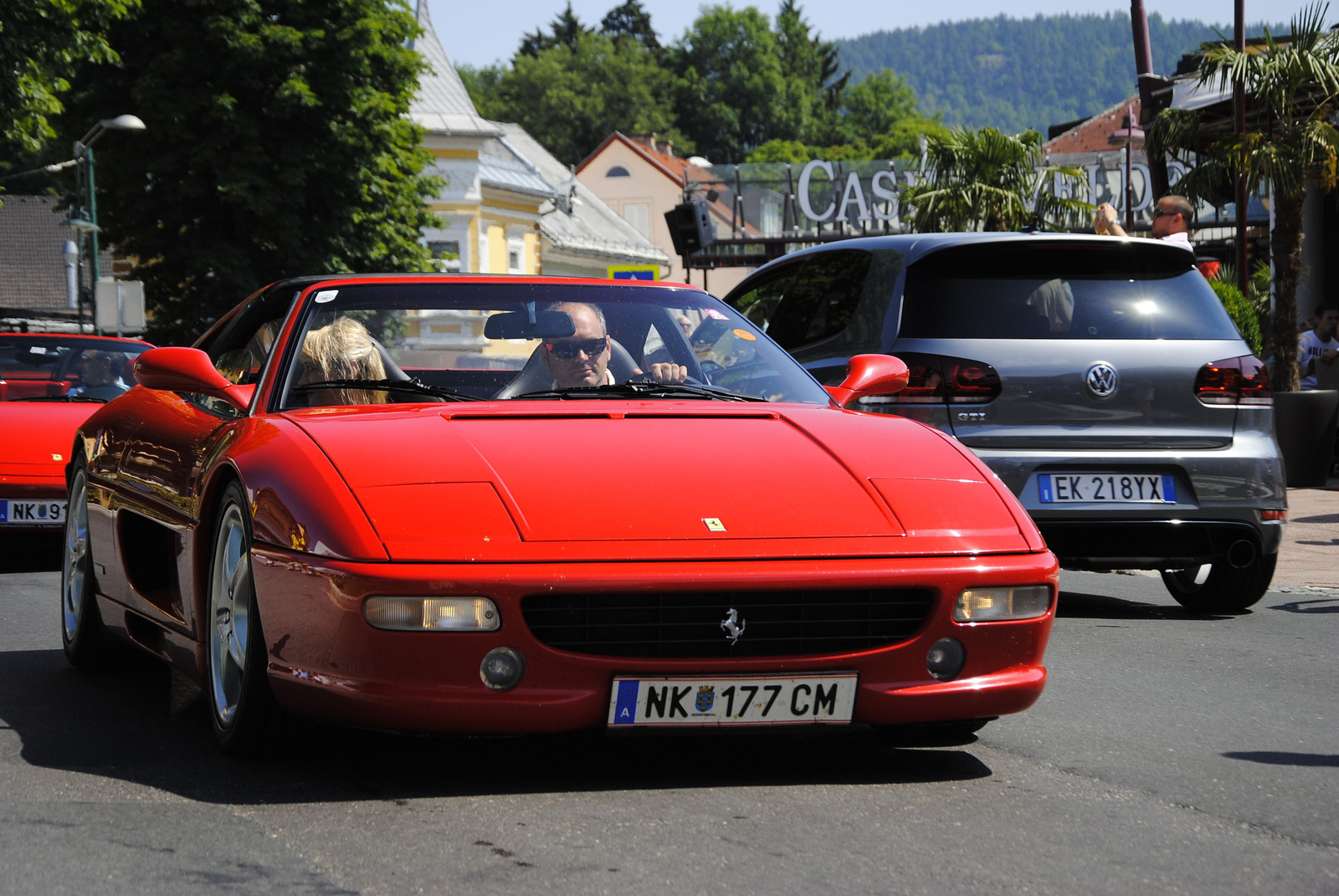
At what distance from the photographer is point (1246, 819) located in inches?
160

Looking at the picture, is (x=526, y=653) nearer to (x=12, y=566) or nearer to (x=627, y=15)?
(x=12, y=566)

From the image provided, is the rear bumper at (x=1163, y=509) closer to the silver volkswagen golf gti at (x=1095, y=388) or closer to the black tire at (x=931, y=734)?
the silver volkswagen golf gti at (x=1095, y=388)

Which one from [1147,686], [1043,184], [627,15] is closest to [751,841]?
[1147,686]

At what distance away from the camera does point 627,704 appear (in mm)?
4133

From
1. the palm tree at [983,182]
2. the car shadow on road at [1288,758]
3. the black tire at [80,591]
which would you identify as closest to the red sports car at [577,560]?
the car shadow on road at [1288,758]

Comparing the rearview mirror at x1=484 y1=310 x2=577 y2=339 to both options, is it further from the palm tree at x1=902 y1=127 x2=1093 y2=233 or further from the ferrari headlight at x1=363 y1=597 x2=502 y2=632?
the palm tree at x1=902 y1=127 x2=1093 y2=233

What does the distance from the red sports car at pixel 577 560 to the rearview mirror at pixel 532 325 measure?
0.25 metres

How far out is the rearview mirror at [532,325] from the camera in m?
5.49

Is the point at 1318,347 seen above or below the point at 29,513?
above

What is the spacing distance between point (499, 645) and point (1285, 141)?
1568 centimetres

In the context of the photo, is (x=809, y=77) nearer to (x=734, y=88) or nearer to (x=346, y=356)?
(x=734, y=88)

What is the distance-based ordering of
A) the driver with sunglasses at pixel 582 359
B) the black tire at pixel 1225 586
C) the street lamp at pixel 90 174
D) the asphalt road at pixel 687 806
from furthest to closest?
the street lamp at pixel 90 174, the black tire at pixel 1225 586, the driver with sunglasses at pixel 582 359, the asphalt road at pixel 687 806

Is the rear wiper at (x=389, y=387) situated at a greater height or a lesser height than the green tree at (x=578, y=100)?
lesser

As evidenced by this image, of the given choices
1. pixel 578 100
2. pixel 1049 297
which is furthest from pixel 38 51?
pixel 578 100
